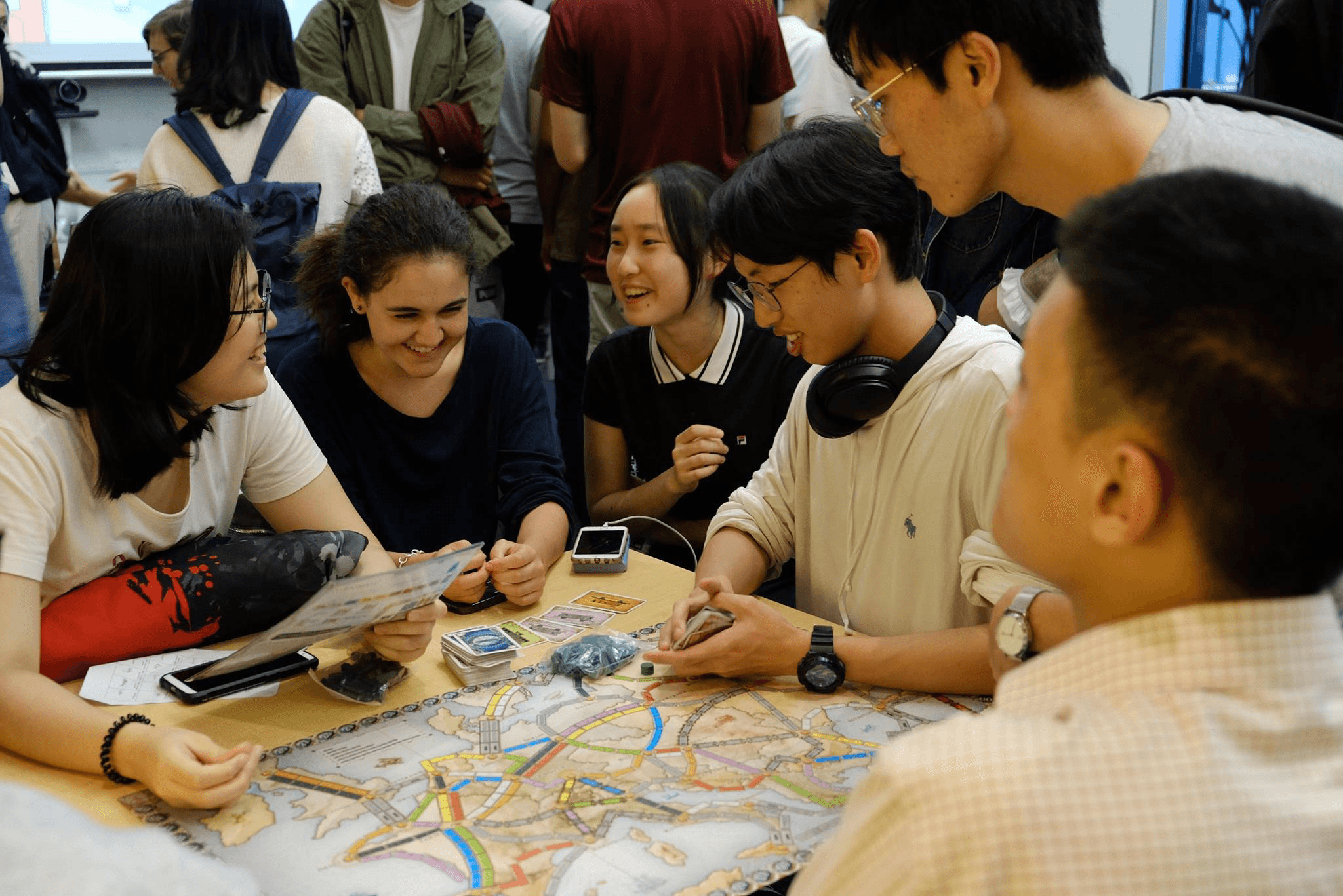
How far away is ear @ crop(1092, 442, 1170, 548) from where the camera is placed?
80 cm

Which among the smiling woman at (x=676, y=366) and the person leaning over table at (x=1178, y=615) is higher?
the person leaning over table at (x=1178, y=615)

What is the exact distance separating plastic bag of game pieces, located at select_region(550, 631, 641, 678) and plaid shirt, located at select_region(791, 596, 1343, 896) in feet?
2.79

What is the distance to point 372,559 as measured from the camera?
2043mm

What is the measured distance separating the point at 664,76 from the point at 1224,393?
288cm

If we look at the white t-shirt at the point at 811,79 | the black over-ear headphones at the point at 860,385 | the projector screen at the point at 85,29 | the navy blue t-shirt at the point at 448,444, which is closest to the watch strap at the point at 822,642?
the black over-ear headphones at the point at 860,385

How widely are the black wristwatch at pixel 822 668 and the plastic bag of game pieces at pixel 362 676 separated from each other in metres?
0.59

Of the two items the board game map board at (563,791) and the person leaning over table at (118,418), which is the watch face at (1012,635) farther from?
the person leaning over table at (118,418)

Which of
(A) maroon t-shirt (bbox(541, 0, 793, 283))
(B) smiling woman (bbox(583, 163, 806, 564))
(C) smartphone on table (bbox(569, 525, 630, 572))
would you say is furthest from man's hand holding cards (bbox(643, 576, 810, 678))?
(A) maroon t-shirt (bbox(541, 0, 793, 283))

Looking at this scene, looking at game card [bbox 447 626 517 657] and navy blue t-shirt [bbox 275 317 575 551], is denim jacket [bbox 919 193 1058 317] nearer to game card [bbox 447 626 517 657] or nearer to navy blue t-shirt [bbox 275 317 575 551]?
navy blue t-shirt [bbox 275 317 575 551]

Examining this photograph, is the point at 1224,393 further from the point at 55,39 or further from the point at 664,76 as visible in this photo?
the point at 55,39

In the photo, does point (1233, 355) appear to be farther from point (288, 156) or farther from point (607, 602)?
point (288, 156)

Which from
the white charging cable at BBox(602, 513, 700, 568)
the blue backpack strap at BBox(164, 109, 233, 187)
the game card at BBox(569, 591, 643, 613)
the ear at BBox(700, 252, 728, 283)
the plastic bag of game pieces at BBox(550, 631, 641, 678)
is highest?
the blue backpack strap at BBox(164, 109, 233, 187)

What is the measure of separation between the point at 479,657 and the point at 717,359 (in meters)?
1.31

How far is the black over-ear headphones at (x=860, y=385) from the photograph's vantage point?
1796mm
